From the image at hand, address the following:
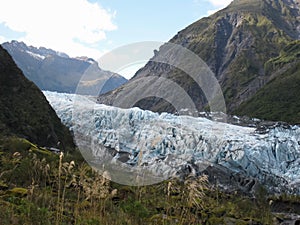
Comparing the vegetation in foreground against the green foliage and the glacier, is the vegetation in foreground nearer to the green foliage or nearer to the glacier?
the glacier

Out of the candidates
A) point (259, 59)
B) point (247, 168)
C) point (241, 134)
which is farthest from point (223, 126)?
point (259, 59)

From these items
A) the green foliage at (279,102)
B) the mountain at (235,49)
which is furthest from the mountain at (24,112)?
the mountain at (235,49)

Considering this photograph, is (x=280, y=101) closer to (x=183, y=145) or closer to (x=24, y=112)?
(x=183, y=145)

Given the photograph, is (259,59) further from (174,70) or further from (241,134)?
(241,134)

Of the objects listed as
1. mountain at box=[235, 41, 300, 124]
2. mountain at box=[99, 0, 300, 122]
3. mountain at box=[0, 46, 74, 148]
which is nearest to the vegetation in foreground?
mountain at box=[0, 46, 74, 148]

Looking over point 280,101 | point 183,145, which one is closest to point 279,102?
point 280,101
